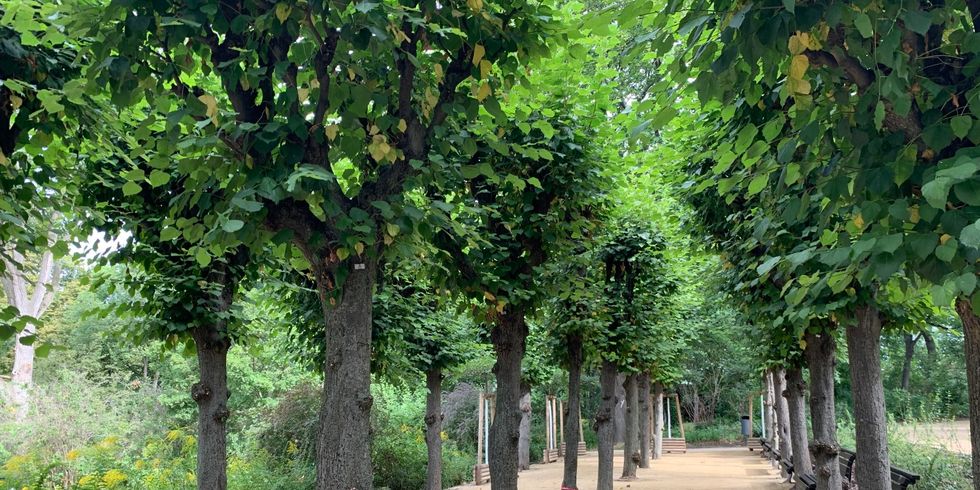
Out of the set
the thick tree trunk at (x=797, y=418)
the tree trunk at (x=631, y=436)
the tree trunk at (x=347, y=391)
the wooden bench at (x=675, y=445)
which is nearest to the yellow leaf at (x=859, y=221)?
the tree trunk at (x=347, y=391)

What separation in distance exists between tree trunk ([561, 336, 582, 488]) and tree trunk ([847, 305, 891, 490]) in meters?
4.50

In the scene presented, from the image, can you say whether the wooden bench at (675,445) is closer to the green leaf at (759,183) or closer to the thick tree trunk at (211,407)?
the thick tree trunk at (211,407)

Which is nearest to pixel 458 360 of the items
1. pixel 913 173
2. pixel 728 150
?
pixel 728 150

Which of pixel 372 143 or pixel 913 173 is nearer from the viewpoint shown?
pixel 913 173

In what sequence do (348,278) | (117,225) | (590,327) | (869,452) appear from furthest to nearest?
(590,327) < (869,452) < (117,225) < (348,278)

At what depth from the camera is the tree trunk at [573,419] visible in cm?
1061

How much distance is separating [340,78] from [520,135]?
301cm

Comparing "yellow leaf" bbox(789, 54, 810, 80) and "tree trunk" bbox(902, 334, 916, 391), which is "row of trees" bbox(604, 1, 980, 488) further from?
"tree trunk" bbox(902, 334, 916, 391)

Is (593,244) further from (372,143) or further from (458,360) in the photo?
(458,360)

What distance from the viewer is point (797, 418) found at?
12.6m

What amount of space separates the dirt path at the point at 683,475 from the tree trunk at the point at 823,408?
7.02 m

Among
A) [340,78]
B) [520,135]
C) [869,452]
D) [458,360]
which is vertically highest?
[520,135]

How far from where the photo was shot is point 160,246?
6.86m

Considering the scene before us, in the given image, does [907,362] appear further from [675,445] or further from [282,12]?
[282,12]
